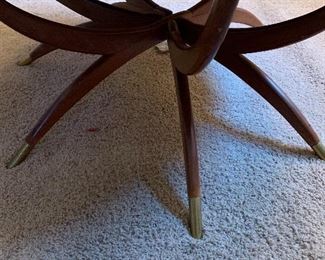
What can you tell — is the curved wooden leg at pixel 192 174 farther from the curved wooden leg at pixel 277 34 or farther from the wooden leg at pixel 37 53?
the wooden leg at pixel 37 53

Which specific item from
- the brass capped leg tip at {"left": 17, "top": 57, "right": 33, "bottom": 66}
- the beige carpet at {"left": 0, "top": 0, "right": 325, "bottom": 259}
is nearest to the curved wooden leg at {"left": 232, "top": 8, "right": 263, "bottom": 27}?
the beige carpet at {"left": 0, "top": 0, "right": 325, "bottom": 259}

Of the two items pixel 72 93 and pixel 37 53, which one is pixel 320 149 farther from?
pixel 37 53

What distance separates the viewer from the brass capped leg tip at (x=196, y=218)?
2.66ft

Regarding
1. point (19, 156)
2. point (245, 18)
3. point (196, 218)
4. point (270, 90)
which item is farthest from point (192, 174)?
point (245, 18)

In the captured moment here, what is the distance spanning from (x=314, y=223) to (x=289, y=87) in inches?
19.0

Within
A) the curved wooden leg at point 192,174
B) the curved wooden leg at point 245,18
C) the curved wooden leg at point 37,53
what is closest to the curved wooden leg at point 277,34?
the curved wooden leg at point 192,174

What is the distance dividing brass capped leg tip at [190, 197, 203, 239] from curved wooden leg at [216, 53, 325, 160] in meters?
0.31

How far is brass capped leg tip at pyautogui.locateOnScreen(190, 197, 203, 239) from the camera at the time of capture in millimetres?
810

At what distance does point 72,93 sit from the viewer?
0.94m

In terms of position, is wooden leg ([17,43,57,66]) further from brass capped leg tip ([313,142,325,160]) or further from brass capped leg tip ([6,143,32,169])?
brass capped leg tip ([313,142,325,160])

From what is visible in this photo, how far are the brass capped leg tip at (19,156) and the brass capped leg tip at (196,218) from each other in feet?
1.37

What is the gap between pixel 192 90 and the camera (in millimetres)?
1185

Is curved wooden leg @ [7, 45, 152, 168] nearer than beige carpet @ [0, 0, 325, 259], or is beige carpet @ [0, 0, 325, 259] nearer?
beige carpet @ [0, 0, 325, 259]

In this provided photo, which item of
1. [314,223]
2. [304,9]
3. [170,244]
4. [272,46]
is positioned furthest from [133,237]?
[304,9]
